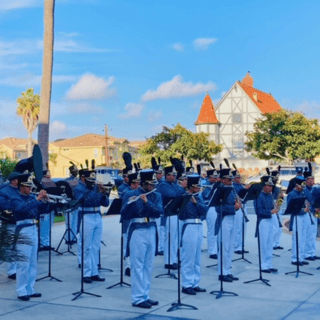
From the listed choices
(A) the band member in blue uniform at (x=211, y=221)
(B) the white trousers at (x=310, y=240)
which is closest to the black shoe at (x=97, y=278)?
(A) the band member in blue uniform at (x=211, y=221)

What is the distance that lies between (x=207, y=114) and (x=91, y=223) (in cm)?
6107

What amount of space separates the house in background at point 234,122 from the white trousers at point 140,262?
60328mm

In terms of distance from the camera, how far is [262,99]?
77.4 m

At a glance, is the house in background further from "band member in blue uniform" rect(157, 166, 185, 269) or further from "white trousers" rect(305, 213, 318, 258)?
"band member in blue uniform" rect(157, 166, 185, 269)

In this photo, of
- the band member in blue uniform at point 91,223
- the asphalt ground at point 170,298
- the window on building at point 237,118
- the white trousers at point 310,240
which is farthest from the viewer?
the window on building at point 237,118

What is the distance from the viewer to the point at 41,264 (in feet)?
42.9

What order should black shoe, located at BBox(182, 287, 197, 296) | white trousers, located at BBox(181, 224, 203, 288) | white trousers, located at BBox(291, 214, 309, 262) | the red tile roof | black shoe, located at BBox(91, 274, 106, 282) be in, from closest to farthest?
black shoe, located at BBox(182, 287, 197, 296) → white trousers, located at BBox(181, 224, 203, 288) → black shoe, located at BBox(91, 274, 106, 282) → white trousers, located at BBox(291, 214, 309, 262) → the red tile roof

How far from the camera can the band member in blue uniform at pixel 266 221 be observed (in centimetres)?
1195

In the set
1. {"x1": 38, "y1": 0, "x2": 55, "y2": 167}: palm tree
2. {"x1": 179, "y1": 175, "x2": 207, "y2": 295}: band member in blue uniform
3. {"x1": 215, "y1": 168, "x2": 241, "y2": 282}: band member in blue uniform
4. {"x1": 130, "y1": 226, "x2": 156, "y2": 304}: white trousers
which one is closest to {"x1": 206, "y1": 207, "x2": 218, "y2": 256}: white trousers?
{"x1": 215, "y1": 168, "x2": 241, "y2": 282}: band member in blue uniform

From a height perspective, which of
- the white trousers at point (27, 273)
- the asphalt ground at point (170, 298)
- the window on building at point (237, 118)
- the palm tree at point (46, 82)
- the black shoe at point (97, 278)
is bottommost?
the asphalt ground at point (170, 298)

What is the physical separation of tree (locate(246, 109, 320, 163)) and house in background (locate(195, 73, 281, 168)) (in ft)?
44.4

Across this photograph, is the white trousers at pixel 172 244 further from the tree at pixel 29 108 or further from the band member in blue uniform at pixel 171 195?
the tree at pixel 29 108

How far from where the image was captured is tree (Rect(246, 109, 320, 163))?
5247 cm

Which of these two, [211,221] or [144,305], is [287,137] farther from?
[144,305]
